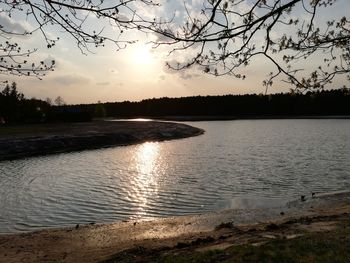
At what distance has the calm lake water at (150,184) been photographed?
60.7ft

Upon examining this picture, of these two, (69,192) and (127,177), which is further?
(127,177)

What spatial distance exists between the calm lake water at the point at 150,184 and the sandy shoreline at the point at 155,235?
191cm

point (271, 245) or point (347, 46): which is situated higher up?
point (347, 46)

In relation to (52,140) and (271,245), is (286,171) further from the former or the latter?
(52,140)

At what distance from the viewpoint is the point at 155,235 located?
13.8 m

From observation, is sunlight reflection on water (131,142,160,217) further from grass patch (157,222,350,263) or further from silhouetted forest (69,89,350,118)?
silhouetted forest (69,89,350,118)

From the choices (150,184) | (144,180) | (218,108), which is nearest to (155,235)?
(150,184)

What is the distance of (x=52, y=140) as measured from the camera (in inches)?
1909

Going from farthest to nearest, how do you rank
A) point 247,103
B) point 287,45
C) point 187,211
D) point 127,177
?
point 247,103
point 127,177
point 187,211
point 287,45

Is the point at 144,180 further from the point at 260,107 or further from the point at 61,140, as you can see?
the point at 260,107

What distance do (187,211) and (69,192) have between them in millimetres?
7136

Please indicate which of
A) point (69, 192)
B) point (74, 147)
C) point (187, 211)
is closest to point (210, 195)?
point (187, 211)

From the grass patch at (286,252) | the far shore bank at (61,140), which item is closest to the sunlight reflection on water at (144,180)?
the grass patch at (286,252)

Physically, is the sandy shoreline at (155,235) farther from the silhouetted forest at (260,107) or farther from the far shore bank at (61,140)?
the silhouetted forest at (260,107)
